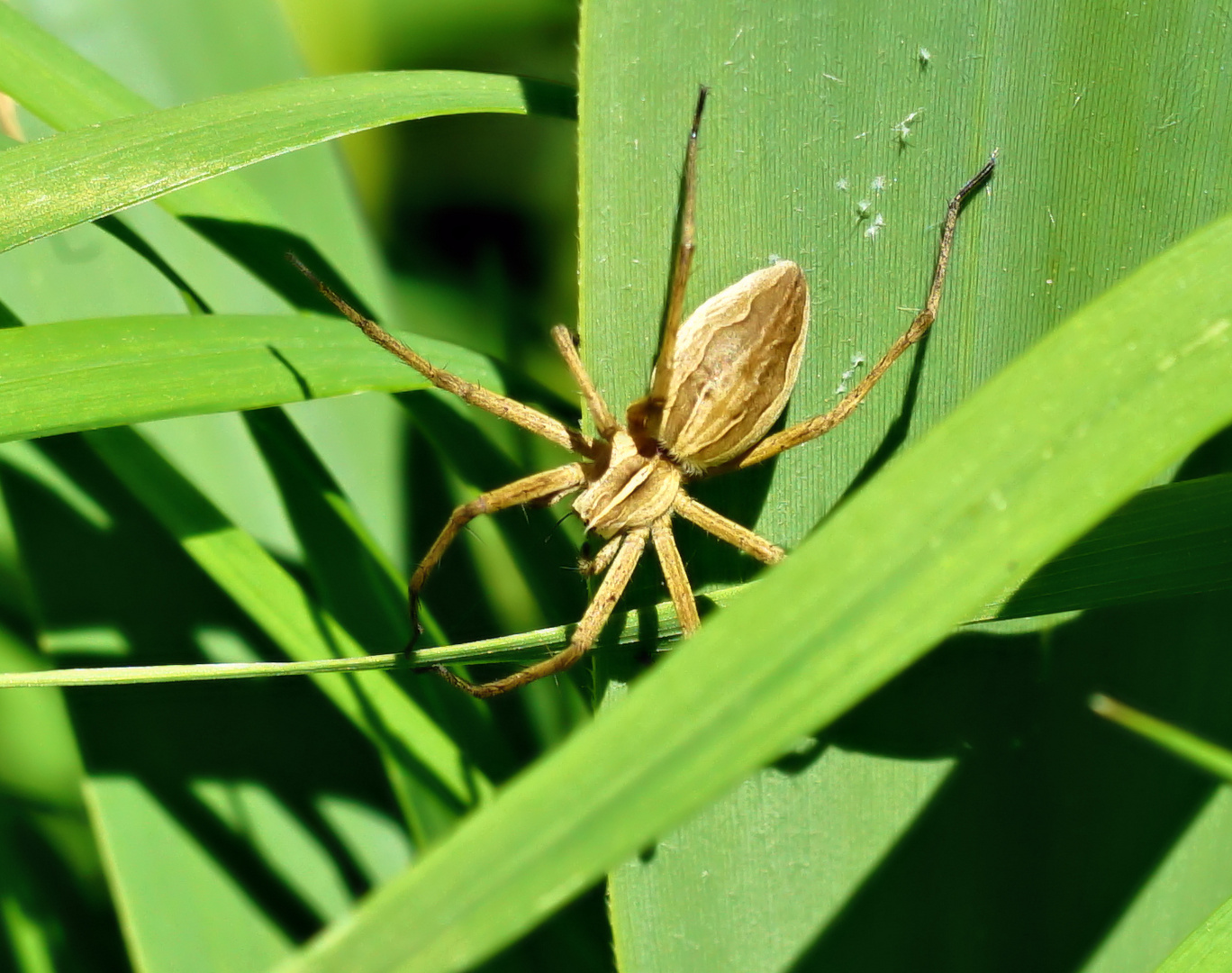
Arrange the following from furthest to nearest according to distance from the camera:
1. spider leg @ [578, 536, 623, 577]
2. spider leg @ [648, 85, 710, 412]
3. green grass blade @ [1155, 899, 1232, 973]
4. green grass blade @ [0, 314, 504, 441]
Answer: spider leg @ [578, 536, 623, 577] → spider leg @ [648, 85, 710, 412] → green grass blade @ [0, 314, 504, 441] → green grass blade @ [1155, 899, 1232, 973]

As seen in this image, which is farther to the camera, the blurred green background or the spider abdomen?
the blurred green background

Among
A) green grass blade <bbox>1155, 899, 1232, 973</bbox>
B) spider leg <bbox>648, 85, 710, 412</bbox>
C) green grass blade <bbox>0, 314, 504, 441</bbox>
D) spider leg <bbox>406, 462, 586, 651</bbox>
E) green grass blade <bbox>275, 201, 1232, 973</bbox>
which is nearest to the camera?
green grass blade <bbox>275, 201, 1232, 973</bbox>

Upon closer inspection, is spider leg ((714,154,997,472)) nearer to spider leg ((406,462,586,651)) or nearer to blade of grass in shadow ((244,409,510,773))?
spider leg ((406,462,586,651))

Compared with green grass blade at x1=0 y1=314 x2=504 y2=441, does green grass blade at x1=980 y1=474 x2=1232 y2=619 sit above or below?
below

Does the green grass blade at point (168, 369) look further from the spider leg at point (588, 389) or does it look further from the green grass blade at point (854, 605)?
the green grass blade at point (854, 605)

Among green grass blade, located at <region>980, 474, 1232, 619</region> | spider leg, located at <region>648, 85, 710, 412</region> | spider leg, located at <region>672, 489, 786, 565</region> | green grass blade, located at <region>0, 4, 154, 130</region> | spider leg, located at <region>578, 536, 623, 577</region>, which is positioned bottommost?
green grass blade, located at <region>980, 474, 1232, 619</region>

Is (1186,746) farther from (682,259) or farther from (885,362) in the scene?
(682,259)

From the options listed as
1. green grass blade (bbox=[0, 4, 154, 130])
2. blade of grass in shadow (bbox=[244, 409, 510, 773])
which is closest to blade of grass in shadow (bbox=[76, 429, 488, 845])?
blade of grass in shadow (bbox=[244, 409, 510, 773])
